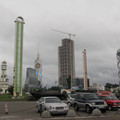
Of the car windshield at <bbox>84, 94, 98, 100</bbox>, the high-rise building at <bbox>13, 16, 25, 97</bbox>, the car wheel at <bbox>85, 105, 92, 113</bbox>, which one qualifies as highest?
the high-rise building at <bbox>13, 16, 25, 97</bbox>

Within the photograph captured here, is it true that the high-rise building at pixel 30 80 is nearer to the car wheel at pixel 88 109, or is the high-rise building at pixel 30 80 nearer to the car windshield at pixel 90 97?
the car windshield at pixel 90 97

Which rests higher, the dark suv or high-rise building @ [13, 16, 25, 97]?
high-rise building @ [13, 16, 25, 97]

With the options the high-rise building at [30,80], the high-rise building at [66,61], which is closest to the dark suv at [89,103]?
the high-rise building at [30,80]

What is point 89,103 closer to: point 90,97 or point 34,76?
point 90,97

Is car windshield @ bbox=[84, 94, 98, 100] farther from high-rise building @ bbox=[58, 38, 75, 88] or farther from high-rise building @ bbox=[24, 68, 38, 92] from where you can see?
high-rise building @ bbox=[58, 38, 75, 88]

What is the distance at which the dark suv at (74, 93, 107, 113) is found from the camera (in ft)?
48.9

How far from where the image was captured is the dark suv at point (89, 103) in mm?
14898

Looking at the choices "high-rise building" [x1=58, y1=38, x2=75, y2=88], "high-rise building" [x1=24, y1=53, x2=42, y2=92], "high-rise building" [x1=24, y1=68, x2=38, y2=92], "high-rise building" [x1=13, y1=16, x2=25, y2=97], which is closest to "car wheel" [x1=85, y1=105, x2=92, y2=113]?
"high-rise building" [x1=13, y1=16, x2=25, y2=97]

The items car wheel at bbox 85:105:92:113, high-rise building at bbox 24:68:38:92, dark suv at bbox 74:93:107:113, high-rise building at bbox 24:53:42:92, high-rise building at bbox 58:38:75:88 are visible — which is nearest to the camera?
dark suv at bbox 74:93:107:113

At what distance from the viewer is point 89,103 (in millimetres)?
15031

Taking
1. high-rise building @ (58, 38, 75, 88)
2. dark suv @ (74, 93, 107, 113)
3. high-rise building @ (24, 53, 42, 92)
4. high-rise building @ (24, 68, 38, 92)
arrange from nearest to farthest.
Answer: dark suv @ (74, 93, 107, 113), high-rise building @ (24, 53, 42, 92), high-rise building @ (24, 68, 38, 92), high-rise building @ (58, 38, 75, 88)

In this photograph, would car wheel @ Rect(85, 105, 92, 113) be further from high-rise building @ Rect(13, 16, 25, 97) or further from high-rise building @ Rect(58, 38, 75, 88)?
high-rise building @ Rect(58, 38, 75, 88)

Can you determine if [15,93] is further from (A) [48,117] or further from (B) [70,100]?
(A) [48,117]

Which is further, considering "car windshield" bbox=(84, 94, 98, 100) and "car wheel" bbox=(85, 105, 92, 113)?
"car windshield" bbox=(84, 94, 98, 100)
